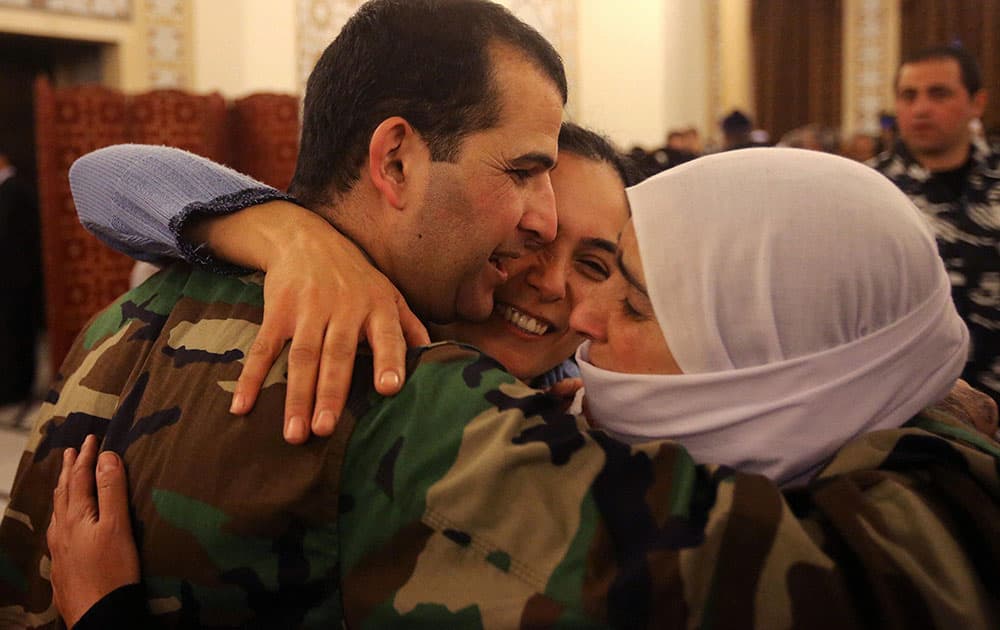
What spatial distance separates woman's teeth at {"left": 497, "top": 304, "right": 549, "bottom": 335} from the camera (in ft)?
6.40

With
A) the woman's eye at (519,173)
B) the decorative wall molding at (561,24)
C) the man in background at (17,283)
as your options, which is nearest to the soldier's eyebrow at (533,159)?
the woman's eye at (519,173)

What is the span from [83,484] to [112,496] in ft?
0.25

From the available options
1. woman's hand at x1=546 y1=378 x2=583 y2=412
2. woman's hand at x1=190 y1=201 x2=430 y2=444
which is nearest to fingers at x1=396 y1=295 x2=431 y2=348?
woman's hand at x1=190 y1=201 x2=430 y2=444

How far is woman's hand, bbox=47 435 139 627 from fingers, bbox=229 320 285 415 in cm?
20

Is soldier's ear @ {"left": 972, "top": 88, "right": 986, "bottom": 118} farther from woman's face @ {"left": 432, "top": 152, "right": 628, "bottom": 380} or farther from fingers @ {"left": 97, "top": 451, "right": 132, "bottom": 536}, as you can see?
fingers @ {"left": 97, "top": 451, "right": 132, "bottom": 536}

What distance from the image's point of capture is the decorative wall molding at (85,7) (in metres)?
6.71

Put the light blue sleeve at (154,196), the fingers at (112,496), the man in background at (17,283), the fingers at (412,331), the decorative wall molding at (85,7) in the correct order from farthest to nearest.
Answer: the decorative wall molding at (85,7) → the man in background at (17,283) → the light blue sleeve at (154,196) → the fingers at (412,331) → the fingers at (112,496)

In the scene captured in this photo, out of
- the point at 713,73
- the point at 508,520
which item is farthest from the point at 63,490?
the point at 713,73

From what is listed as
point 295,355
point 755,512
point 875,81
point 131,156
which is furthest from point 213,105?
point 875,81

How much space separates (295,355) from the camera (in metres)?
1.18

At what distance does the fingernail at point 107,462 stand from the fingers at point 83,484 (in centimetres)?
4

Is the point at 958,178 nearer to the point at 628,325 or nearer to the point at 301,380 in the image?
the point at 628,325

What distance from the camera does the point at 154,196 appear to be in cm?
155

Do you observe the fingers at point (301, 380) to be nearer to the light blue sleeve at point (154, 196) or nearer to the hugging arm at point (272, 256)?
the hugging arm at point (272, 256)
